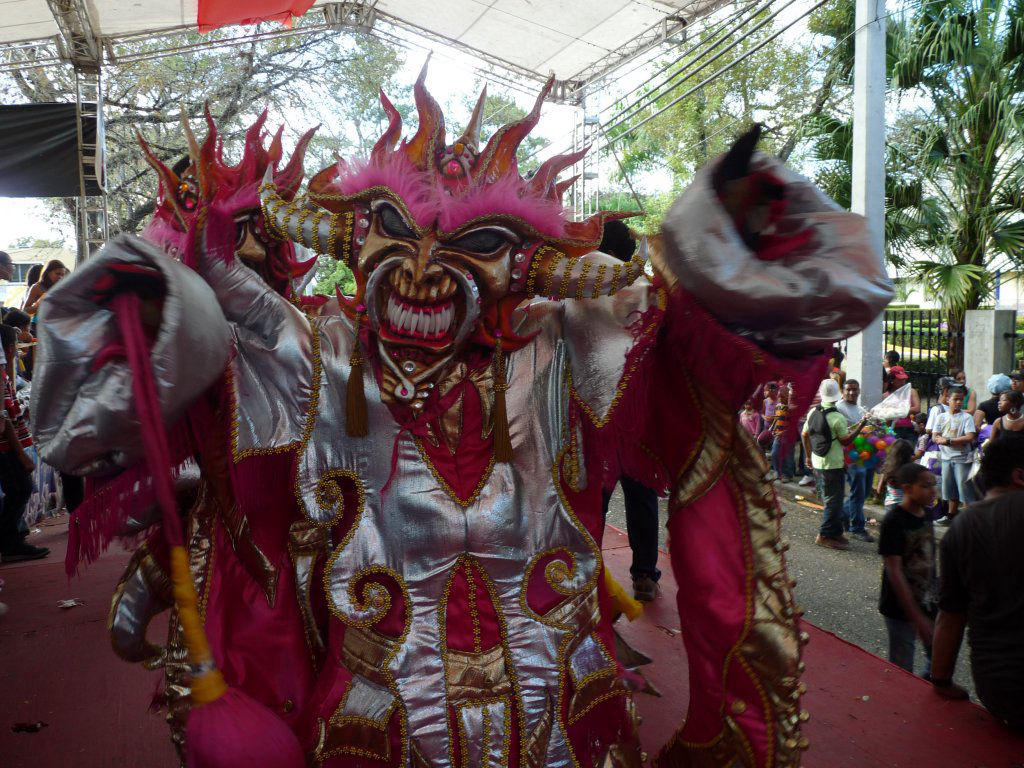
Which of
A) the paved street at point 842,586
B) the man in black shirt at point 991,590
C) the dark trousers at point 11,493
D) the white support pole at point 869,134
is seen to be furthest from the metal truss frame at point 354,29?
the man in black shirt at point 991,590

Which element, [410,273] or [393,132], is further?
[393,132]

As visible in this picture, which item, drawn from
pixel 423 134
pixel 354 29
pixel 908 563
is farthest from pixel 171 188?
pixel 354 29

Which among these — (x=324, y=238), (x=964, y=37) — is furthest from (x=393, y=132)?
(x=964, y=37)

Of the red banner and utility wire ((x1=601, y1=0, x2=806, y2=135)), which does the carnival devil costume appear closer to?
the red banner

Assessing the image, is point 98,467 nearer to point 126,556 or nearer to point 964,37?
point 126,556

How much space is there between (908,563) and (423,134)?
2838 millimetres

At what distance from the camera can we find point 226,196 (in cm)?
221

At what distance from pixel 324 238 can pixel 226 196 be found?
532 millimetres

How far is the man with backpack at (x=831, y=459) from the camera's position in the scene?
6.71 m

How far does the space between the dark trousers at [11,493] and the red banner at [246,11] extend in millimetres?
3951

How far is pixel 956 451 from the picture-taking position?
6730 millimetres

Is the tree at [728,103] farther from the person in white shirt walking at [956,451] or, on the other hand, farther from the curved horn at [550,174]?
the curved horn at [550,174]

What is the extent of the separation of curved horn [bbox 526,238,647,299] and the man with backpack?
17.6 feet

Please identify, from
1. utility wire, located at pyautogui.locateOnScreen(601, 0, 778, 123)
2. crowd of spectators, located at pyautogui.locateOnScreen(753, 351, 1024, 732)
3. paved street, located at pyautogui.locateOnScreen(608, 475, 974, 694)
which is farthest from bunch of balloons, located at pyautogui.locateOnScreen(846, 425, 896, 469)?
utility wire, located at pyautogui.locateOnScreen(601, 0, 778, 123)
